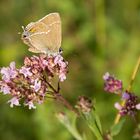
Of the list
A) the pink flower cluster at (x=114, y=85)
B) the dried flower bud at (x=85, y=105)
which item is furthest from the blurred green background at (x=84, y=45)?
the dried flower bud at (x=85, y=105)

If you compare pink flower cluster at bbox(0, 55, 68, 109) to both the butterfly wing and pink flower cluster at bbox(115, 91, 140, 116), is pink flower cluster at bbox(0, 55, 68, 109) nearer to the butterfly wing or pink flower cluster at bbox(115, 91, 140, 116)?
the butterfly wing

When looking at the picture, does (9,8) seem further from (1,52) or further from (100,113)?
(100,113)

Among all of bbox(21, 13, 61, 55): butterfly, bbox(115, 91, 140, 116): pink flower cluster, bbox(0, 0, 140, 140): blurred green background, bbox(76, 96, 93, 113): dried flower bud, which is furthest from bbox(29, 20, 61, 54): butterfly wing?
bbox(0, 0, 140, 140): blurred green background

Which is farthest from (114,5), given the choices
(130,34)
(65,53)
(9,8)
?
(9,8)

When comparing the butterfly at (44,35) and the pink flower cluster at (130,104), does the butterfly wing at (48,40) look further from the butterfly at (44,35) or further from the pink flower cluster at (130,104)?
the pink flower cluster at (130,104)

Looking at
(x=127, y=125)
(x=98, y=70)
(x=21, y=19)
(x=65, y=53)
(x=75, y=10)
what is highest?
(x=21, y=19)
